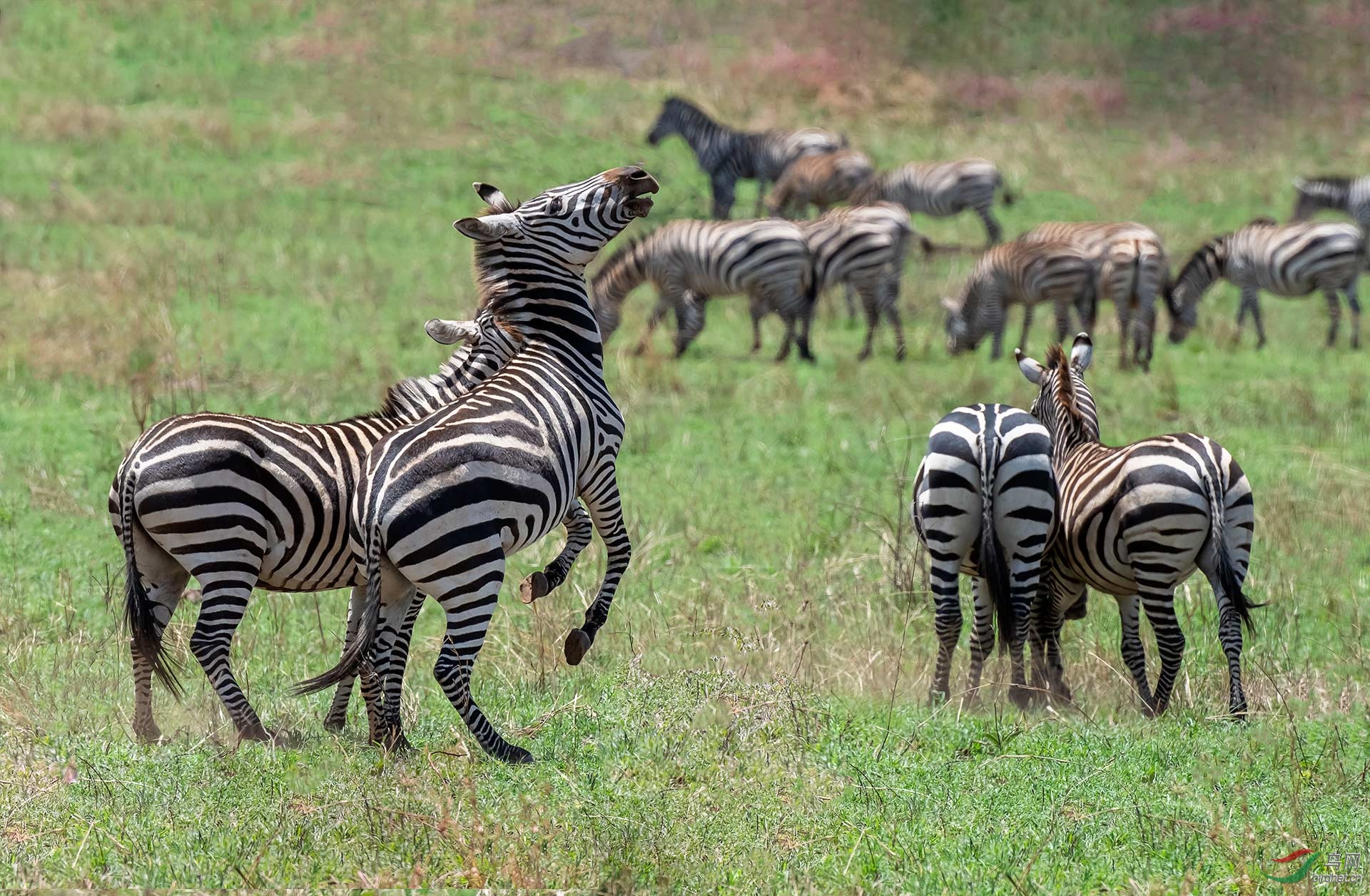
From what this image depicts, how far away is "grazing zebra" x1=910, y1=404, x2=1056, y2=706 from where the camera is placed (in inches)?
278

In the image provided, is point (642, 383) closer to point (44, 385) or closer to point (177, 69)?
point (44, 385)

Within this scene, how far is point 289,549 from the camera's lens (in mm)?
6125

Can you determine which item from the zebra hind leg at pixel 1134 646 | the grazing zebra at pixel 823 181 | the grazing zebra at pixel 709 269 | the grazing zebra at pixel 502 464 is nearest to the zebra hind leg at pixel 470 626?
the grazing zebra at pixel 502 464

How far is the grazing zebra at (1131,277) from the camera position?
1767 centimetres

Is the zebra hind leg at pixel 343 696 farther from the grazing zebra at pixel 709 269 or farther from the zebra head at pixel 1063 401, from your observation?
the grazing zebra at pixel 709 269

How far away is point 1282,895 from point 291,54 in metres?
26.9

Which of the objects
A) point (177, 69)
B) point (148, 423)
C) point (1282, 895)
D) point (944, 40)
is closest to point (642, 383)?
point (148, 423)

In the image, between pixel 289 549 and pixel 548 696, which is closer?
pixel 289 549

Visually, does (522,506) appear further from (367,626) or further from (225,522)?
(225,522)

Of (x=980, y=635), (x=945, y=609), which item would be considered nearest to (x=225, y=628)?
(x=945, y=609)

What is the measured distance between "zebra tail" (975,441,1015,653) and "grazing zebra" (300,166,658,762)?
5.89 ft

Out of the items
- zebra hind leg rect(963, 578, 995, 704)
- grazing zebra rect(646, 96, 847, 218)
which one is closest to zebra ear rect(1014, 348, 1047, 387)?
zebra hind leg rect(963, 578, 995, 704)

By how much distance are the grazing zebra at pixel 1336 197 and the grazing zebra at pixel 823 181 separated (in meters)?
8.13

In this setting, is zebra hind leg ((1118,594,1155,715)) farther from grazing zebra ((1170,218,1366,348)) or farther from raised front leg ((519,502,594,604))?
grazing zebra ((1170,218,1366,348))
